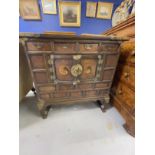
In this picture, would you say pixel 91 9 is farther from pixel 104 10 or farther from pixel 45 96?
pixel 45 96

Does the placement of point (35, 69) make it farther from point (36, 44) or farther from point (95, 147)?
point (95, 147)

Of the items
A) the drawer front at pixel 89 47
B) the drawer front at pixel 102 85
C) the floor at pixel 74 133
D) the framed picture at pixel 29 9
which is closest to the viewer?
the floor at pixel 74 133

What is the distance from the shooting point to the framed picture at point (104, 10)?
2.27 meters

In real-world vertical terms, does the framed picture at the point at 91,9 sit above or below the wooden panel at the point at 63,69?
above

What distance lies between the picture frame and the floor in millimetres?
2133

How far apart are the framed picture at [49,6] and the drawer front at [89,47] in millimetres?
1828

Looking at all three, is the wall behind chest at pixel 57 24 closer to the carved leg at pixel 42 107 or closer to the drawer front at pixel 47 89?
the drawer front at pixel 47 89

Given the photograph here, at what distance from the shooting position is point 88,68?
1.09m

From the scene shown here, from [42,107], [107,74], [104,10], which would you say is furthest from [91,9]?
[42,107]

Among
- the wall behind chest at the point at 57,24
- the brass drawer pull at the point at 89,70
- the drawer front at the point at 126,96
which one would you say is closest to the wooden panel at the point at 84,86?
the brass drawer pull at the point at 89,70

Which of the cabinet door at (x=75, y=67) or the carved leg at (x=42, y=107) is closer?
the cabinet door at (x=75, y=67)
